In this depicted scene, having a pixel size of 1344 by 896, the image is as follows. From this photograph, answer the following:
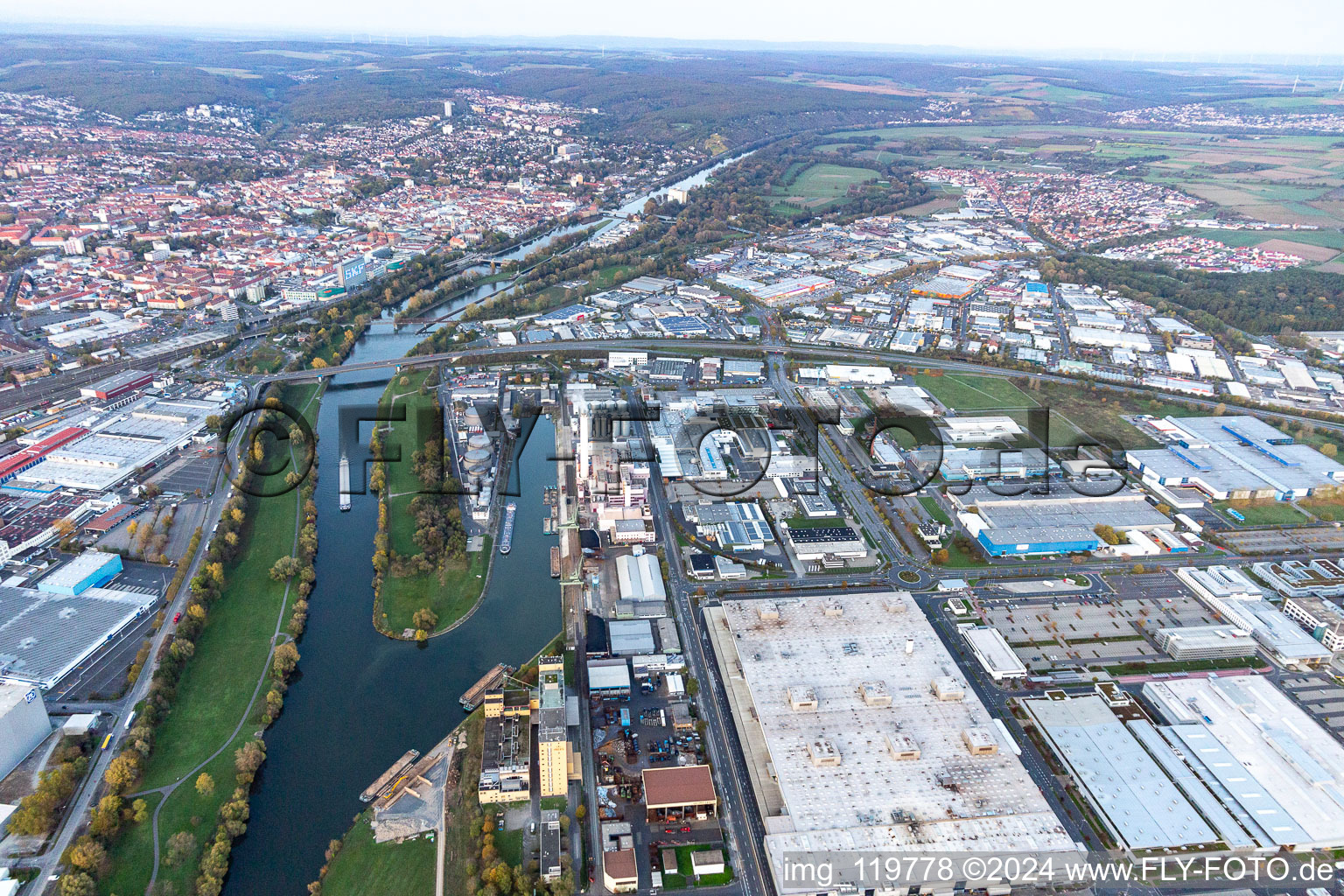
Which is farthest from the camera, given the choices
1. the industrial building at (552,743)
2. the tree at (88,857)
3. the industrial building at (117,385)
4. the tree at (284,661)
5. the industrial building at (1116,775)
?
the industrial building at (117,385)

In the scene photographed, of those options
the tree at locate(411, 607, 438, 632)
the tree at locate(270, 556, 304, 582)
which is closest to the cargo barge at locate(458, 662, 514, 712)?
the tree at locate(411, 607, 438, 632)

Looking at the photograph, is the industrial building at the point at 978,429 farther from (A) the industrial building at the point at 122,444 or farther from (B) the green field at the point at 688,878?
(A) the industrial building at the point at 122,444

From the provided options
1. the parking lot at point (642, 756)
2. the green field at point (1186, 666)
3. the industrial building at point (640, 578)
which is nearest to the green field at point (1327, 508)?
the green field at point (1186, 666)

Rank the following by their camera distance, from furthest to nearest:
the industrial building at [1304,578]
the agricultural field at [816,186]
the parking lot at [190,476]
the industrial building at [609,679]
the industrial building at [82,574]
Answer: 1. the agricultural field at [816,186]
2. the parking lot at [190,476]
3. the industrial building at [1304,578]
4. the industrial building at [82,574]
5. the industrial building at [609,679]

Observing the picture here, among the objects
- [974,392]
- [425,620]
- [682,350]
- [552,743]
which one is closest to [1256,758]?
[552,743]

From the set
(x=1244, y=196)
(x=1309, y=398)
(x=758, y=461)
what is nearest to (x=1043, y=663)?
(x=758, y=461)

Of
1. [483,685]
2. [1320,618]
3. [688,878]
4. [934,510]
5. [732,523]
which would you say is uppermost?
[1320,618]

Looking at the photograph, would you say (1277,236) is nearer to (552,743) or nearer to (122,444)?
(552,743)
